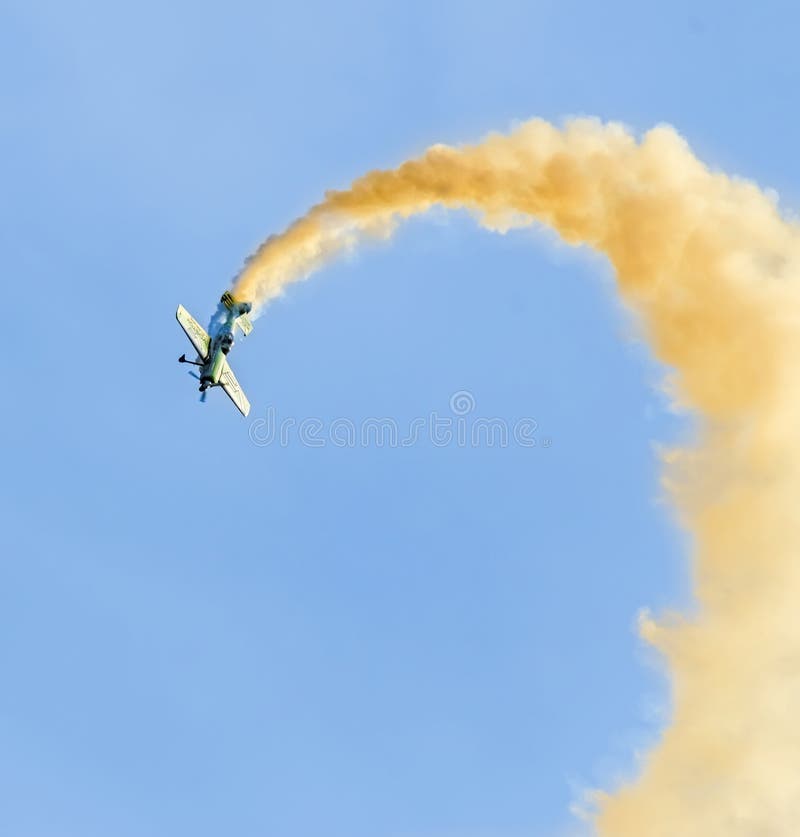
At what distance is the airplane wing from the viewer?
8106 cm

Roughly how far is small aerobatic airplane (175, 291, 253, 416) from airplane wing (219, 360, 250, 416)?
88 centimetres

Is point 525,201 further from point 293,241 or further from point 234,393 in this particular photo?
point 234,393

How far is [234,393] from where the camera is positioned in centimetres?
8375

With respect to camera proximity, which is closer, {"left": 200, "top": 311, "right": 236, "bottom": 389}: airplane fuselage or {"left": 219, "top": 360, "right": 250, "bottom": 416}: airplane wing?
{"left": 200, "top": 311, "right": 236, "bottom": 389}: airplane fuselage

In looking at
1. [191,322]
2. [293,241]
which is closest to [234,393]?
[191,322]

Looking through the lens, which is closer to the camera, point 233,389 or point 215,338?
point 215,338

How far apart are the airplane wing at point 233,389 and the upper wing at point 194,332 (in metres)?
2.48

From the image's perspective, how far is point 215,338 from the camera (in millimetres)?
78688

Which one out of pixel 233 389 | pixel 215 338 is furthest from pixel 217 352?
pixel 233 389

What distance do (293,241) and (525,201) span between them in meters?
16.8

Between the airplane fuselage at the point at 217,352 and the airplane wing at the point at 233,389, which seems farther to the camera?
the airplane wing at the point at 233,389

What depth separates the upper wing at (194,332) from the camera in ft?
254

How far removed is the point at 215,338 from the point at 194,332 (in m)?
1.64

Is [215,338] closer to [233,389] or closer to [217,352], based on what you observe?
[217,352]
